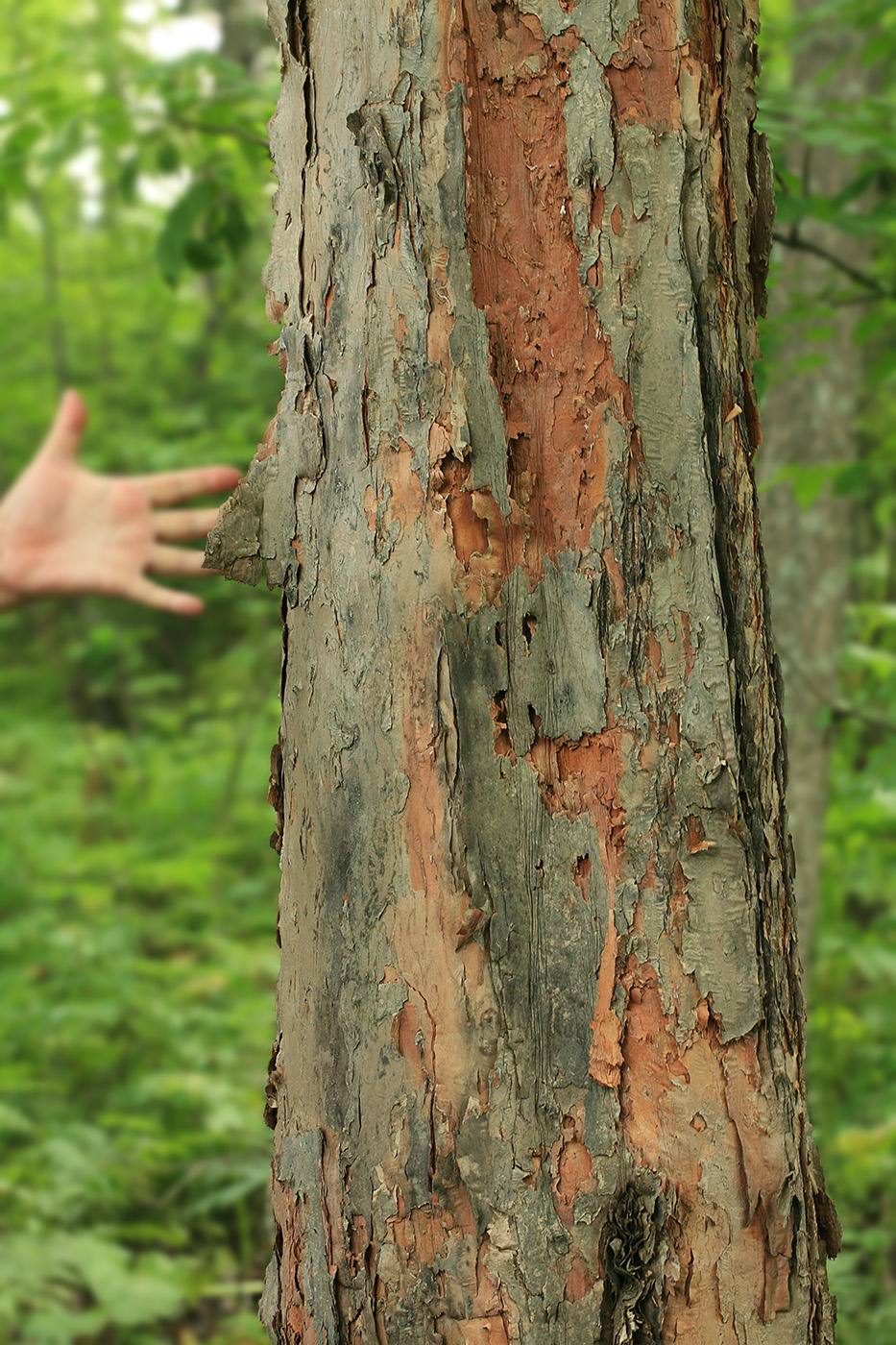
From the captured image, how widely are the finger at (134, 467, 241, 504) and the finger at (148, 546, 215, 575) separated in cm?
13

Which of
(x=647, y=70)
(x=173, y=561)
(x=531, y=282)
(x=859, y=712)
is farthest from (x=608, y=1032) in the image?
(x=173, y=561)

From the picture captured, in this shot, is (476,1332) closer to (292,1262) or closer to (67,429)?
(292,1262)

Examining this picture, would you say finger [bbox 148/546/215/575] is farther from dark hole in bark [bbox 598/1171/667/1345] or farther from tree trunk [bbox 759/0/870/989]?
dark hole in bark [bbox 598/1171/667/1345]

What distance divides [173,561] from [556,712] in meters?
1.89

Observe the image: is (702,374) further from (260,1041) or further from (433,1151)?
(260,1041)

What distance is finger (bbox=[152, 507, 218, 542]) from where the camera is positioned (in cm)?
257

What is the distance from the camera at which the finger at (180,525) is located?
2574mm

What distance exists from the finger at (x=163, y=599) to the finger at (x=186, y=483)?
0.23m

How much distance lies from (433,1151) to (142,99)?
9.72ft

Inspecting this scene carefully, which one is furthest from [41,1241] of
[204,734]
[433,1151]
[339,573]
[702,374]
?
[204,734]

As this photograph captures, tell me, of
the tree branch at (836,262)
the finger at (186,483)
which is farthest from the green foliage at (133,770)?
the tree branch at (836,262)

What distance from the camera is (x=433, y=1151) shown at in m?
0.92

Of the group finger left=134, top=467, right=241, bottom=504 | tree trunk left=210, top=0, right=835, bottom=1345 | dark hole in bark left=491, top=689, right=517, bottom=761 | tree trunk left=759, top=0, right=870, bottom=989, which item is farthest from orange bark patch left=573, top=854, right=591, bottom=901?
tree trunk left=759, top=0, right=870, bottom=989

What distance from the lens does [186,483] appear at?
256cm
